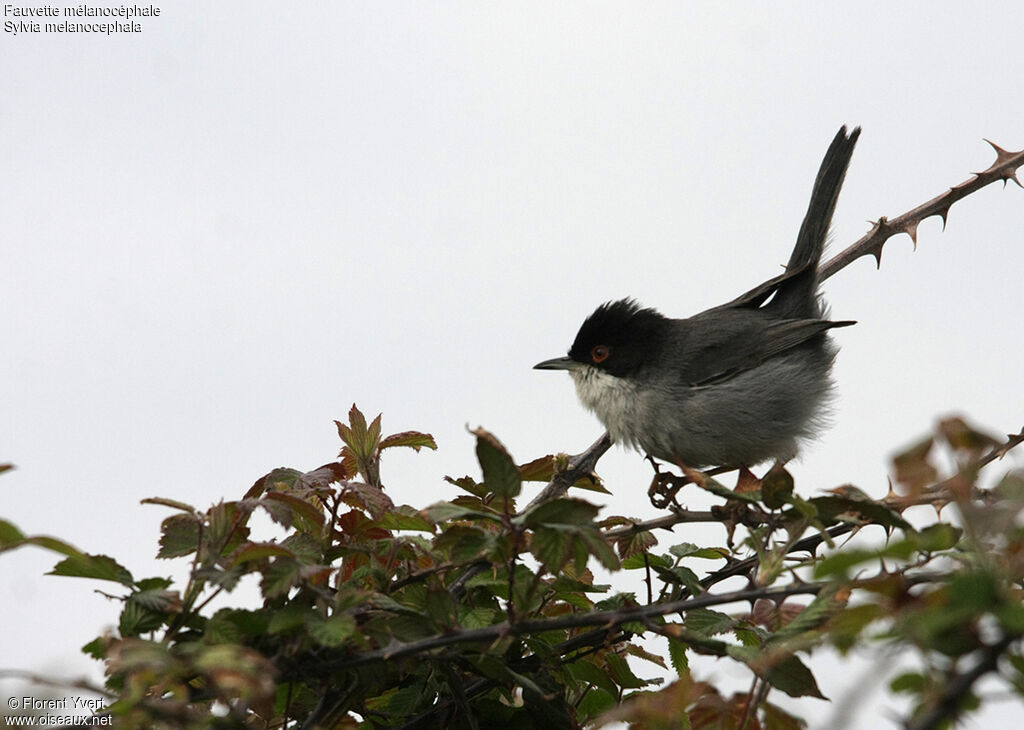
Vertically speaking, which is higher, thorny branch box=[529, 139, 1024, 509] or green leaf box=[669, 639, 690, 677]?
thorny branch box=[529, 139, 1024, 509]

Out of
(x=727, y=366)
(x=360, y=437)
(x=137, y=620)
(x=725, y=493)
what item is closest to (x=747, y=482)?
(x=725, y=493)

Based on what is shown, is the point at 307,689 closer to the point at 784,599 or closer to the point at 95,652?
the point at 95,652

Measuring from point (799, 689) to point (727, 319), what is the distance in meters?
3.55

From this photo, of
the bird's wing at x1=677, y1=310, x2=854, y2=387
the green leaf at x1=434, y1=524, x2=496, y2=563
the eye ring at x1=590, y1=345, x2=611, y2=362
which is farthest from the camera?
the eye ring at x1=590, y1=345, x2=611, y2=362

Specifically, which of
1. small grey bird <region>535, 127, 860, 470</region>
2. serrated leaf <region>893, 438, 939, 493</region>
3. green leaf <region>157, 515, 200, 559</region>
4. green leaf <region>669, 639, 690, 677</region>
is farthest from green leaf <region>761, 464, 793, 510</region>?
small grey bird <region>535, 127, 860, 470</region>

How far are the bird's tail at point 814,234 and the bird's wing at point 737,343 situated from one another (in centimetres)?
14

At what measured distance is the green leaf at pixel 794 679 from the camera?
177 centimetres

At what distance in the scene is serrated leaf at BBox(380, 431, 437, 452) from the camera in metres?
2.58

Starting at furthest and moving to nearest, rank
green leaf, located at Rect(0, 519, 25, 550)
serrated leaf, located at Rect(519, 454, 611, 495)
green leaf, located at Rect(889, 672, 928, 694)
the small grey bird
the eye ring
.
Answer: the eye ring < the small grey bird < serrated leaf, located at Rect(519, 454, 611, 495) < green leaf, located at Rect(0, 519, 25, 550) < green leaf, located at Rect(889, 672, 928, 694)

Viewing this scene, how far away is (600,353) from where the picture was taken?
499 cm

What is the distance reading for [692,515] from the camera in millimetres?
2264

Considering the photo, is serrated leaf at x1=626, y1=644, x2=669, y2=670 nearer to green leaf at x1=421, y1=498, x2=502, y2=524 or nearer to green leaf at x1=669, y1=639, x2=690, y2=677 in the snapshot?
green leaf at x1=669, y1=639, x2=690, y2=677

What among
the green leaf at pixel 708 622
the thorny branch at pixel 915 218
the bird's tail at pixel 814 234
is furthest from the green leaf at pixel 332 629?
the bird's tail at pixel 814 234

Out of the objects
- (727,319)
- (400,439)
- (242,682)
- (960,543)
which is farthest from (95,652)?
(727,319)
